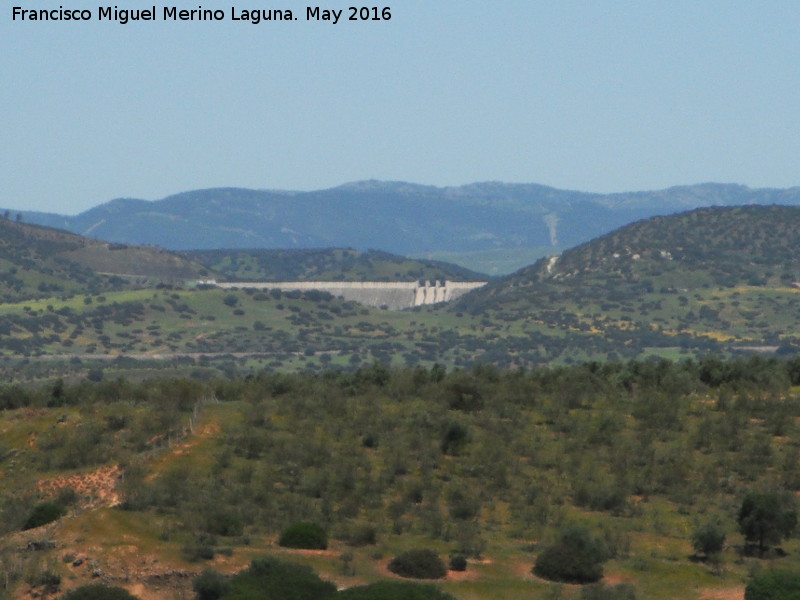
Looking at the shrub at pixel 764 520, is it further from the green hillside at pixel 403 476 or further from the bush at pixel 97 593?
the bush at pixel 97 593

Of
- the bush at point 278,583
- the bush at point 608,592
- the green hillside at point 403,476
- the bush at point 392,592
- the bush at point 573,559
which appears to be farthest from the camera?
the bush at point 573,559

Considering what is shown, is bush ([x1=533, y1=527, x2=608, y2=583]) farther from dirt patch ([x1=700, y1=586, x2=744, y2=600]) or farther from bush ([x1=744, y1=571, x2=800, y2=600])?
bush ([x1=744, y1=571, x2=800, y2=600])

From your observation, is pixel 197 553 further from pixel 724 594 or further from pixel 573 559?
pixel 724 594

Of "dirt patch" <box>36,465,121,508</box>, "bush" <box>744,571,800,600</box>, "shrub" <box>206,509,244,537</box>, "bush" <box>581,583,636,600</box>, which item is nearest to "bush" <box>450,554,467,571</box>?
"bush" <box>581,583,636,600</box>

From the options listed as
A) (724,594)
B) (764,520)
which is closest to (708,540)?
(764,520)

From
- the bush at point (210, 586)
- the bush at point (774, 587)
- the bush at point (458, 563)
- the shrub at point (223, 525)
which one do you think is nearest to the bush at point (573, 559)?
the bush at point (458, 563)

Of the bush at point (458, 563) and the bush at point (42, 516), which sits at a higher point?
the bush at point (42, 516)

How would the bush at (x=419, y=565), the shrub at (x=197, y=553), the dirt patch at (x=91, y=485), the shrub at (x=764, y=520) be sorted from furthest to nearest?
the dirt patch at (x=91, y=485)
the shrub at (x=764, y=520)
the bush at (x=419, y=565)
the shrub at (x=197, y=553)
